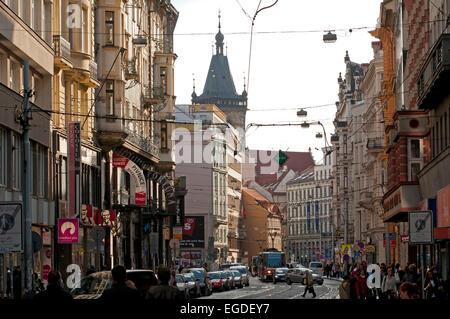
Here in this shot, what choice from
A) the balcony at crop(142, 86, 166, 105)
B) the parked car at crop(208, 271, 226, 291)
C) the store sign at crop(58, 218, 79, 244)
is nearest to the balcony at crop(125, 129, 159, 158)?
the balcony at crop(142, 86, 166, 105)

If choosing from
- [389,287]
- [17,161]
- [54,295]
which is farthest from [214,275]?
[54,295]

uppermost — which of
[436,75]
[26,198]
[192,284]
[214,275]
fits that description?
[436,75]

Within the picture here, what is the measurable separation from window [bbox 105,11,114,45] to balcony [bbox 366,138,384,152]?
135 feet

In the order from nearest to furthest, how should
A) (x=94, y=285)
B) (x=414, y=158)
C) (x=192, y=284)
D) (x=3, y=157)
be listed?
(x=94, y=285) → (x=3, y=157) → (x=414, y=158) → (x=192, y=284)

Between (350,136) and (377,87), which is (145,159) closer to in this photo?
(377,87)

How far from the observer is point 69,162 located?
48.8 meters

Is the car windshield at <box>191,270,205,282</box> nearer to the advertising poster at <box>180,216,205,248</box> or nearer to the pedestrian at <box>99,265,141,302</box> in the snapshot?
the pedestrian at <box>99,265,141,302</box>

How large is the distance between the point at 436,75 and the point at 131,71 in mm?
29012

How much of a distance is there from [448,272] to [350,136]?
90547 millimetres

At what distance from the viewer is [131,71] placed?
203ft

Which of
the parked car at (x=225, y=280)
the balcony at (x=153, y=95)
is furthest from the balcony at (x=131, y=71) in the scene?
the parked car at (x=225, y=280)

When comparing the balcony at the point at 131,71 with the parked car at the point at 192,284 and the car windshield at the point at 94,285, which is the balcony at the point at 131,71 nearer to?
the parked car at the point at 192,284

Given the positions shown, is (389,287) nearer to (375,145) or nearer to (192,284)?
(192,284)
